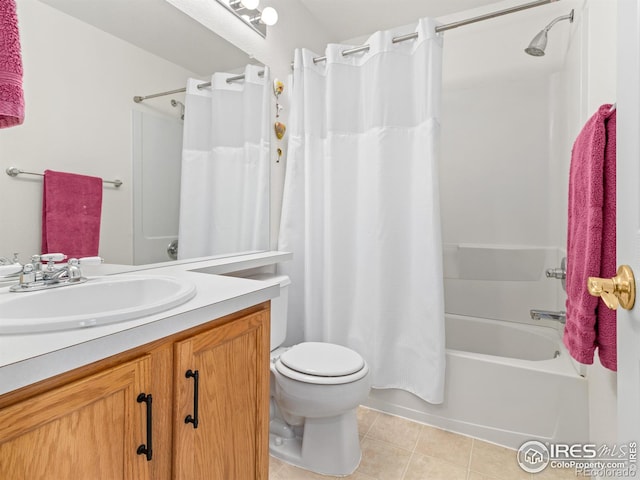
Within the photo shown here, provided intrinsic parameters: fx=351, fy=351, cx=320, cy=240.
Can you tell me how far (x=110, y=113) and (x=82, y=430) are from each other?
0.96 m

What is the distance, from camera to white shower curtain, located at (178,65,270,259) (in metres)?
1.45

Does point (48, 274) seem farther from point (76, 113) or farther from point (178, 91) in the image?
point (178, 91)

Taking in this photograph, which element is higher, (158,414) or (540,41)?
(540,41)

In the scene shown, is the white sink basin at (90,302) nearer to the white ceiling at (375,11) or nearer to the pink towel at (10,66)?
the pink towel at (10,66)

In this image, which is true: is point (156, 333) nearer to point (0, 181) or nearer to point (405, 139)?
point (0, 181)

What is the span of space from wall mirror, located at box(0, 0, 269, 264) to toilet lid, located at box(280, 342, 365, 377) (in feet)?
2.24

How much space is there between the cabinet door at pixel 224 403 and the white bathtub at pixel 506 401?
3.46 ft

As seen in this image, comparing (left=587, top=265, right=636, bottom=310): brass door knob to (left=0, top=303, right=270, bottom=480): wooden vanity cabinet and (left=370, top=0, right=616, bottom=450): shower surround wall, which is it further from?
(left=370, top=0, right=616, bottom=450): shower surround wall

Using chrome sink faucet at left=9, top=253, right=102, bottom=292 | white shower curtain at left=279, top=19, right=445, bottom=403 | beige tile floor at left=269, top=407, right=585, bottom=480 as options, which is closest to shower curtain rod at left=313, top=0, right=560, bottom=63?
white shower curtain at left=279, top=19, right=445, bottom=403

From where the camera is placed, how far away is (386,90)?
178 centimetres

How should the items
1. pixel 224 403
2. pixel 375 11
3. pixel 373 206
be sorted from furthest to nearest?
pixel 375 11 < pixel 373 206 < pixel 224 403

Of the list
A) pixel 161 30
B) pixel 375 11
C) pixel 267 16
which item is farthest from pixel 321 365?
pixel 375 11

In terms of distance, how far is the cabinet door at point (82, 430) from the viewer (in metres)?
0.51

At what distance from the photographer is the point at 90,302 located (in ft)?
3.09
